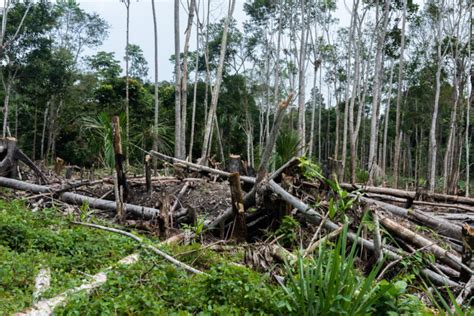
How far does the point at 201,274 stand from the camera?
3.71 m

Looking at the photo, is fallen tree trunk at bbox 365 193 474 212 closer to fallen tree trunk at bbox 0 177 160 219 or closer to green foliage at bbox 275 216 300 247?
green foliage at bbox 275 216 300 247

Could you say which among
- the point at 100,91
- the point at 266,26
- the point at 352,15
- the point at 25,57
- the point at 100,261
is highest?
the point at 266,26

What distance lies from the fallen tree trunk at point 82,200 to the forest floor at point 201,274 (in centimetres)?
48

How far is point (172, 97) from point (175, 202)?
71.2 feet

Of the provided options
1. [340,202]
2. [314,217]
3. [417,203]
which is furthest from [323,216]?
[417,203]

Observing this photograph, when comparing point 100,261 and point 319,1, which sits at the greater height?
point 319,1

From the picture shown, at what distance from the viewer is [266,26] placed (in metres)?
32.0

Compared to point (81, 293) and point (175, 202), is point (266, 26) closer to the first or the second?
point (175, 202)

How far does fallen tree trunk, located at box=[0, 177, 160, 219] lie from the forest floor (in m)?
0.48

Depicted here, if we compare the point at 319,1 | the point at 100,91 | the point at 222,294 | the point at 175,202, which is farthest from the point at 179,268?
the point at 319,1

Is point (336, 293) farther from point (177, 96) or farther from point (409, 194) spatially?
point (177, 96)

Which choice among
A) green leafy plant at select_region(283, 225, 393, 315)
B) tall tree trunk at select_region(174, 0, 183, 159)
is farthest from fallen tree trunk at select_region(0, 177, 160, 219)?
tall tree trunk at select_region(174, 0, 183, 159)

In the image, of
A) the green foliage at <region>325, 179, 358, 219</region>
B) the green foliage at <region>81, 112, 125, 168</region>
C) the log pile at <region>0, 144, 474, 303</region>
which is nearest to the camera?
the green foliage at <region>325, 179, 358, 219</region>

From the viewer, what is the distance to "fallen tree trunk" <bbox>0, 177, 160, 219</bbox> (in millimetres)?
7125
